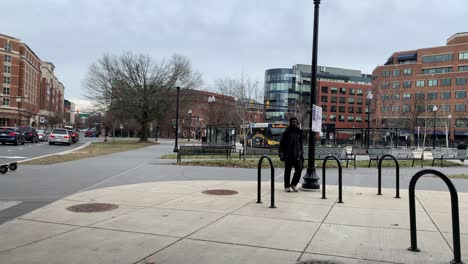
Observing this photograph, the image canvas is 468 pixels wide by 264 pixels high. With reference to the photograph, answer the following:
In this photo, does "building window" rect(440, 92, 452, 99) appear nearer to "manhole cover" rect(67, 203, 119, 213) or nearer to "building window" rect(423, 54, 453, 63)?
"building window" rect(423, 54, 453, 63)

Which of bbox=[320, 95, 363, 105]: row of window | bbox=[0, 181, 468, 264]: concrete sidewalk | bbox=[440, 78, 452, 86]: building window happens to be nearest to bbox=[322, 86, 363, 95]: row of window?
bbox=[320, 95, 363, 105]: row of window

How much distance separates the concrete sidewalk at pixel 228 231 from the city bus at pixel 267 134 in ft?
98.8

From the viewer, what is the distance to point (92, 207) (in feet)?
24.9

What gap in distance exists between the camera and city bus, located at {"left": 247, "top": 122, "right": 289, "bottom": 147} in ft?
129

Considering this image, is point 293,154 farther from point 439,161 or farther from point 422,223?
point 439,161

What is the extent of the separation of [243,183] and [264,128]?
28646 mm

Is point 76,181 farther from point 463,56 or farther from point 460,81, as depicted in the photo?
point 463,56

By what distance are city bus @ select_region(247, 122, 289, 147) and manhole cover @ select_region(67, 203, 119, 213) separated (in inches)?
1241

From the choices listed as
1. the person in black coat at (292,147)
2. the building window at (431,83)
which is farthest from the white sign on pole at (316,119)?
the building window at (431,83)

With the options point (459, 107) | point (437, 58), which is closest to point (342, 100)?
point (437, 58)

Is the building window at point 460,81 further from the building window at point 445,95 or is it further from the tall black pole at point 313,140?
the tall black pole at point 313,140

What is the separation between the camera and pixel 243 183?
456 inches

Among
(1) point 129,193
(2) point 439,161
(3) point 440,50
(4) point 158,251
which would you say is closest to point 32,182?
(1) point 129,193

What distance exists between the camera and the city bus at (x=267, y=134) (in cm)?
3922
